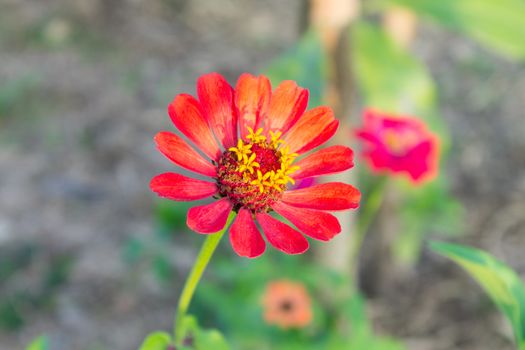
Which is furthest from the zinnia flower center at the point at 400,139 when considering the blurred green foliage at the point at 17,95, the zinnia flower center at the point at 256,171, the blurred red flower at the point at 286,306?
the blurred green foliage at the point at 17,95

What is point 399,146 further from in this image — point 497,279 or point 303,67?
point 497,279

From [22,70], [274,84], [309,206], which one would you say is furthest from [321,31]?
[22,70]

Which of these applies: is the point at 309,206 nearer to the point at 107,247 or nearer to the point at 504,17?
the point at 504,17

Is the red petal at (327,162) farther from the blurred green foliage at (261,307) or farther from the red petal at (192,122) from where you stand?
the blurred green foliage at (261,307)

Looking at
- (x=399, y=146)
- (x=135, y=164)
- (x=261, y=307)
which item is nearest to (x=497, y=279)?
(x=399, y=146)

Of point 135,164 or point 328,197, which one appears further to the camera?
Answer: point 135,164

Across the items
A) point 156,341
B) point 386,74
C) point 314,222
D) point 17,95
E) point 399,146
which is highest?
point 17,95

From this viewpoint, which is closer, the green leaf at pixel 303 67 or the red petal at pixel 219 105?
the red petal at pixel 219 105

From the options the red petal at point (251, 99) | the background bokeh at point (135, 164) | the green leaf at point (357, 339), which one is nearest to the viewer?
the red petal at point (251, 99)
